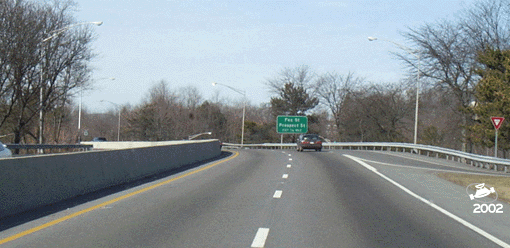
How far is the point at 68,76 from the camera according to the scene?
43.1 metres

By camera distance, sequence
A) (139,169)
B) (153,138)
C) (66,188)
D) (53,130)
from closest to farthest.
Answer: (66,188) < (139,169) < (53,130) < (153,138)

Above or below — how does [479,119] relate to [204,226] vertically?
above

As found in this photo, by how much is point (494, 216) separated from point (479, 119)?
38.1 metres

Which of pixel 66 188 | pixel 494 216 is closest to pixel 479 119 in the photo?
pixel 494 216

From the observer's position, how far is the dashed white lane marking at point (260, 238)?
7939 millimetres

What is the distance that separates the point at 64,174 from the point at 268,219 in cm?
519

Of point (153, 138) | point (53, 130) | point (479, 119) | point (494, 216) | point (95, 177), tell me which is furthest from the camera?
point (153, 138)

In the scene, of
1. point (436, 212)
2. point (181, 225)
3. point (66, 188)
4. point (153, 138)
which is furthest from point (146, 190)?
point (153, 138)

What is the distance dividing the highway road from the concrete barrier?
0.73m

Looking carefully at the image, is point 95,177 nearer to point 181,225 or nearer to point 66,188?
point 66,188

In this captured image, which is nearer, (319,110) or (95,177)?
(95,177)

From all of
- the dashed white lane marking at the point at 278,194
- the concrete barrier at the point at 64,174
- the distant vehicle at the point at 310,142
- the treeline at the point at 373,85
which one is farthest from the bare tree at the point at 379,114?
the dashed white lane marking at the point at 278,194

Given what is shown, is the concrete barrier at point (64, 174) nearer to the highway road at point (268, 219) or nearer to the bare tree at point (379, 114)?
the highway road at point (268, 219)

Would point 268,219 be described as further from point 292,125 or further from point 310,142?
point 292,125
